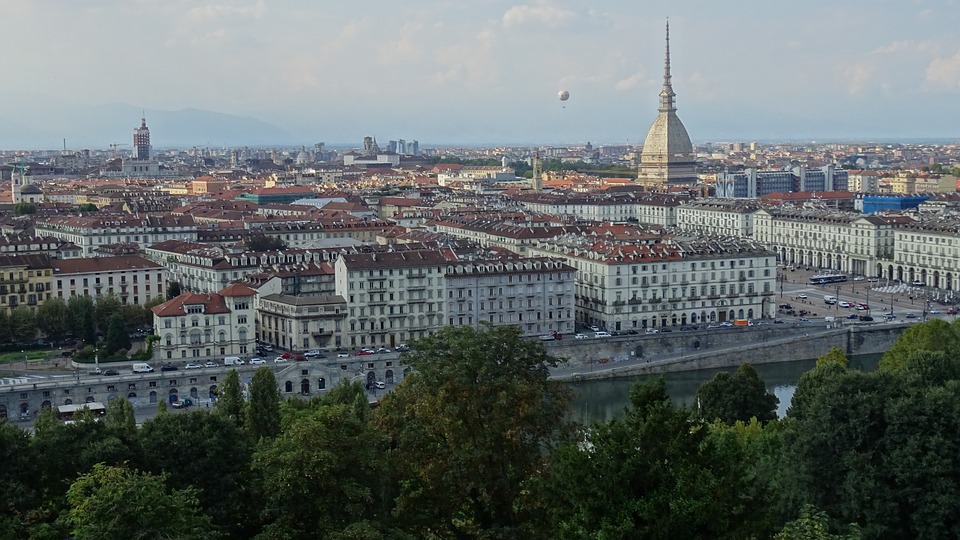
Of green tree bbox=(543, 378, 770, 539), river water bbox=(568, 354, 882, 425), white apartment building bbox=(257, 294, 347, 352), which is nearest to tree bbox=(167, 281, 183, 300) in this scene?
white apartment building bbox=(257, 294, 347, 352)

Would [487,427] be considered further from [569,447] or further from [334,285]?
[334,285]

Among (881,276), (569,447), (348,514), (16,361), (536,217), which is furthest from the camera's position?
(536,217)

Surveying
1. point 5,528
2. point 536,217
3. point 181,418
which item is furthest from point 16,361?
point 536,217

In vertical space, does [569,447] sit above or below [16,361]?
above

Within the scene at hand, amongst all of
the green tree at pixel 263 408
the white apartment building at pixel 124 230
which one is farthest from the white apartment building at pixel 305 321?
the white apartment building at pixel 124 230

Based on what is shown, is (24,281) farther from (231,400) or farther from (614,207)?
(614,207)

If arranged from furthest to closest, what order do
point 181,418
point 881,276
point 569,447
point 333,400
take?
point 881,276
point 333,400
point 181,418
point 569,447

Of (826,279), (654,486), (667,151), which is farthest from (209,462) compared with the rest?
(667,151)
